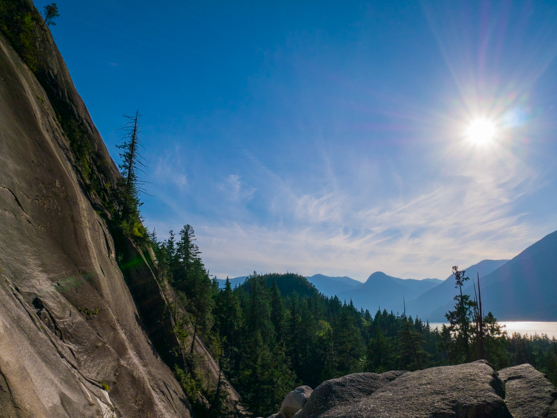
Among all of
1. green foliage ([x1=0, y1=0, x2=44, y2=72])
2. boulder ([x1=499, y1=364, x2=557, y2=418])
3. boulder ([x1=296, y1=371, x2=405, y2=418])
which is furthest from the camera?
green foliage ([x1=0, y1=0, x2=44, y2=72])

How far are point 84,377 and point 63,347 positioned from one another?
1401 mm

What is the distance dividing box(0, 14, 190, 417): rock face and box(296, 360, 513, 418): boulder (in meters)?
8.04

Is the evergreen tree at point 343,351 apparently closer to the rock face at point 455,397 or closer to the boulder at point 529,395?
the rock face at point 455,397

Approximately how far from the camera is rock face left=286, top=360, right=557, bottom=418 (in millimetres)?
6832

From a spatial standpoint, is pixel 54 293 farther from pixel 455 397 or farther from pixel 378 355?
pixel 378 355

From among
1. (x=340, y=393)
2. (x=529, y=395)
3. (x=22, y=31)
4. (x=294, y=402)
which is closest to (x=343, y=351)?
(x=294, y=402)

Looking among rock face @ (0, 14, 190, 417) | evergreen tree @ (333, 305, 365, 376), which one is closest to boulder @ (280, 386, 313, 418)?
rock face @ (0, 14, 190, 417)

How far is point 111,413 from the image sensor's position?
10109mm

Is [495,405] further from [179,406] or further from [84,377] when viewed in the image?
[179,406]

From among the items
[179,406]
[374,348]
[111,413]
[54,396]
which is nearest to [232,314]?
[374,348]

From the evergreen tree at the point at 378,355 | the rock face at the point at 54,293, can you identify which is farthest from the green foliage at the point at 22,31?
the evergreen tree at the point at 378,355

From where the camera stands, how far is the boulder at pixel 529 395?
6.76m

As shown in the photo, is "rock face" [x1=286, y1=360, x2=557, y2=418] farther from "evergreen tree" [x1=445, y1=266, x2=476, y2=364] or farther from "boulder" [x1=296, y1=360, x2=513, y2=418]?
"evergreen tree" [x1=445, y1=266, x2=476, y2=364]

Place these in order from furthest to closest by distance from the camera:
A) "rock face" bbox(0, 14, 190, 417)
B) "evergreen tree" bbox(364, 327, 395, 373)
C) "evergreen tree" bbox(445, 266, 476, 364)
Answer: "evergreen tree" bbox(364, 327, 395, 373) → "evergreen tree" bbox(445, 266, 476, 364) → "rock face" bbox(0, 14, 190, 417)
